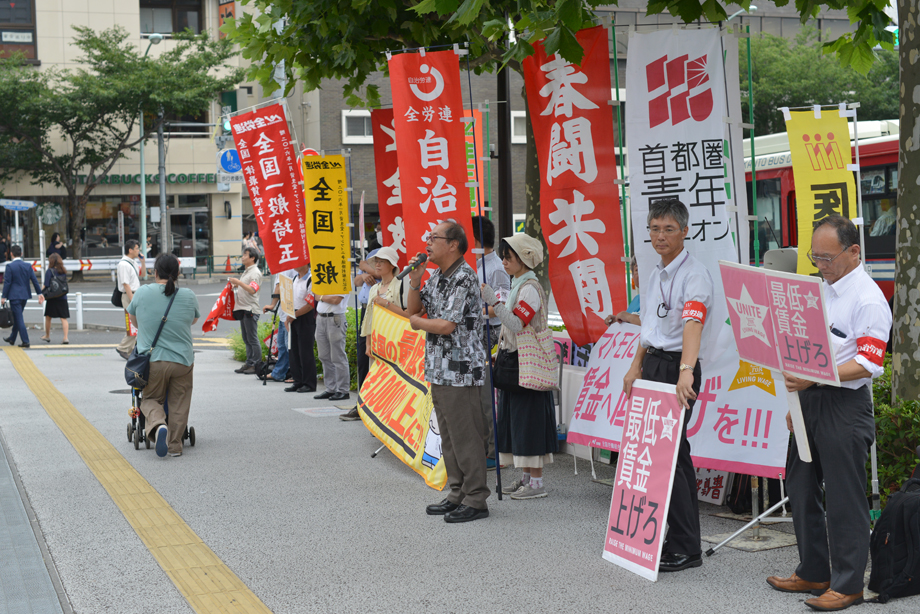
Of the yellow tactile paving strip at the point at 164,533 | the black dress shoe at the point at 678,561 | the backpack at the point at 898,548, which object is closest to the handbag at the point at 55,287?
the yellow tactile paving strip at the point at 164,533

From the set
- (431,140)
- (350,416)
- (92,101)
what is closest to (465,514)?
(431,140)

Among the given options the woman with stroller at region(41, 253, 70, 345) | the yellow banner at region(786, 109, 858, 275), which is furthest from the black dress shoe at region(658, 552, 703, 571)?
the woman with stroller at region(41, 253, 70, 345)

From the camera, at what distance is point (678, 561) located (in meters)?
4.78

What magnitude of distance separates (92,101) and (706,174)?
3230 centimetres

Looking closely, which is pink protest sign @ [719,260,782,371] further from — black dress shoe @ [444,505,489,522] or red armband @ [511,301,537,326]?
black dress shoe @ [444,505,489,522]

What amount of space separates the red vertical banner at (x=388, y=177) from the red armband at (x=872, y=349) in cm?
545

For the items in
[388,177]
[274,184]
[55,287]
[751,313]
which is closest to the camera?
[751,313]

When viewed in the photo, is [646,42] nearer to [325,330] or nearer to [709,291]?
[709,291]

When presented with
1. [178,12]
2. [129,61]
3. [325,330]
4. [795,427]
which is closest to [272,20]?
[325,330]

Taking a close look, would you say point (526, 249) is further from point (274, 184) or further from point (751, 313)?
point (274, 184)

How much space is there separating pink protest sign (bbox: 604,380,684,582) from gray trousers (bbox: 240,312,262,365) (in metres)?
8.50

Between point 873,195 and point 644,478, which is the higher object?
point 873,195

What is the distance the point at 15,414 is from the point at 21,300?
730cm

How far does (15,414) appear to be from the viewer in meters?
9.66
